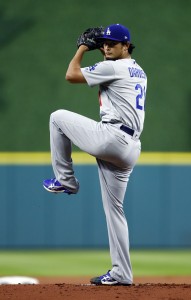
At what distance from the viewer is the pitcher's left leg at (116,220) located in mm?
5902

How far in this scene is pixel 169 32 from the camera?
13.4 m

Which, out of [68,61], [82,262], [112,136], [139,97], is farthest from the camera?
[68,61]

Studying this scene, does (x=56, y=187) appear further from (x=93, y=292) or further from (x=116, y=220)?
(x=93, y=292)

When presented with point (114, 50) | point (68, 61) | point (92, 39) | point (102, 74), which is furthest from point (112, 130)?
point (68, 61)

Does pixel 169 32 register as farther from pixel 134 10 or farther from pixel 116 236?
pixel 116 236

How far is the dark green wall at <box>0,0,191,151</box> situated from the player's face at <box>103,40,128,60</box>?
7.23 metres

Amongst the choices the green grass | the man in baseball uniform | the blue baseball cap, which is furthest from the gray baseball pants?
the green grass

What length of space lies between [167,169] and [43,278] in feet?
8.10

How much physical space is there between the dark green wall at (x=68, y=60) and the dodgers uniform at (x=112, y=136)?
285 inches

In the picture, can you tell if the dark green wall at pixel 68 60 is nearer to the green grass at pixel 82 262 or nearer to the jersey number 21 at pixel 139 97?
the green grass at pixel 82 262

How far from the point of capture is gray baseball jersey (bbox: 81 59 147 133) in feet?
19.0

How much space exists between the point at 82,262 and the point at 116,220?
427cm

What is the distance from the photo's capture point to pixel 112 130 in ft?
18.9

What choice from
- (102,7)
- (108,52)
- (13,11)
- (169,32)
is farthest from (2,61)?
(108,52)
